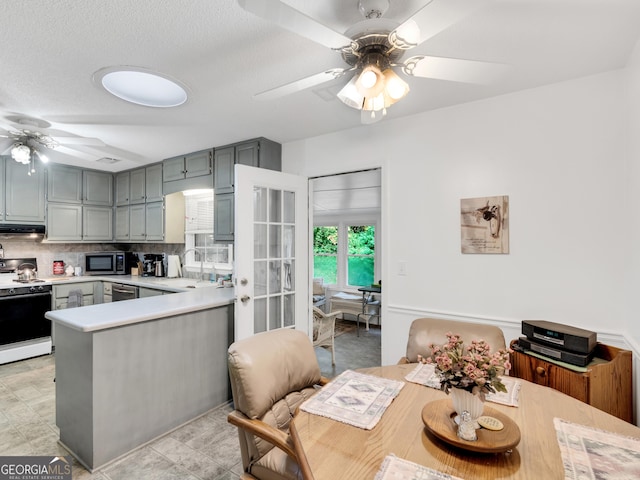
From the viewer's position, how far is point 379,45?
133 cm

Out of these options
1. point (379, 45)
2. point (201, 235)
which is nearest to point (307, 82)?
point (379, 45)

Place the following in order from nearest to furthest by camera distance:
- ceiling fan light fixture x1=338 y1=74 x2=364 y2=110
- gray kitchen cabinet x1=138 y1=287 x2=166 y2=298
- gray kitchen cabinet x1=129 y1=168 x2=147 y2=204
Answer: ceiling fan light fixture x1=338 y1=74 x2=364 y2=110 → gray kitchen cabinet x1=138 y1=287 x2=166 y2=298 → gray kitchen cabinet x1=129 y1=168 x2=147 y2=204

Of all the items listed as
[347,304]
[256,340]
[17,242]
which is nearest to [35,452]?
[256,340]

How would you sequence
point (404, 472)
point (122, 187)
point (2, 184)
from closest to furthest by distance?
point (404, 472) → point (2, 184) → point (122, 187)

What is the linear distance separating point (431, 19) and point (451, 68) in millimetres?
415

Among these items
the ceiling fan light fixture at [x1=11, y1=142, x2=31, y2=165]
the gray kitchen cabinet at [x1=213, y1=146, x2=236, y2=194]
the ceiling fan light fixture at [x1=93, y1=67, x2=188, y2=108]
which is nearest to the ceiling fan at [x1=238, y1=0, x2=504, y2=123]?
the ceiling fan light fixture at [x1=93, y1=67, x2=188, y2=108]

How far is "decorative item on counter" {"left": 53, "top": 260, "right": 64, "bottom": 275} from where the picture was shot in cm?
452

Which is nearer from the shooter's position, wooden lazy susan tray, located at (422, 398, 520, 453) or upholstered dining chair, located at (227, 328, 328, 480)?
wooden lazy susan tray, located at (422, 398, 520, 453)

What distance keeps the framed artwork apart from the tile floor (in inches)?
88.3

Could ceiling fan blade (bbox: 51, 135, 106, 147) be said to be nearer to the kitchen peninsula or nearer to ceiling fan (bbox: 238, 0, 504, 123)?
the kitchen peninsula

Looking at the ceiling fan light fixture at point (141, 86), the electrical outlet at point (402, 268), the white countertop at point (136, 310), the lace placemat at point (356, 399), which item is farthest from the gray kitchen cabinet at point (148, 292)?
the lace placemat at point (356, 399)

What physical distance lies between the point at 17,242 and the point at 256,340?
4.60 m

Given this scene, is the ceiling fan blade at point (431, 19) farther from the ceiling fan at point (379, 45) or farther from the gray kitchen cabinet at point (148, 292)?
the gray kitchen cabinet at point (148, 292)

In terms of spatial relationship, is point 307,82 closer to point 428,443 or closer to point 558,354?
point 428,443
